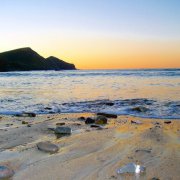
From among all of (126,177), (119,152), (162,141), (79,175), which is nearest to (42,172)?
(79,175)

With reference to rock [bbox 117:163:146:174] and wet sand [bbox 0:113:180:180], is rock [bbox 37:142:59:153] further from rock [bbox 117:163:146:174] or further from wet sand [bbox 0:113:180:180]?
rock [bbox 117:163:146:174]

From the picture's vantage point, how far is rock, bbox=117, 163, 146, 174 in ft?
12.1

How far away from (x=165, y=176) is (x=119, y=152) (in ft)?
3.83

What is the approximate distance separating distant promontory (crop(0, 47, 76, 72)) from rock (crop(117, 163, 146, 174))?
4508 inches

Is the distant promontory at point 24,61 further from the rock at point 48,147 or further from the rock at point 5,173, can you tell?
the rock at point 5,173

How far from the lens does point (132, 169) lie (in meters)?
3.74

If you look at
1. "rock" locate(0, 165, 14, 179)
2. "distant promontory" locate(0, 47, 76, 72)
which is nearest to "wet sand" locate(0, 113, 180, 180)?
"rock" locate(0, 165, 14, 179)

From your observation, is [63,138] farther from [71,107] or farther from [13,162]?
[71,107]

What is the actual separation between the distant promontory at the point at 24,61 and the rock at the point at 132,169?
115 meters

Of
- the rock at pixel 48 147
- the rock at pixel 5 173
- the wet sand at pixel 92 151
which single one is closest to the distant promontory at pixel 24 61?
the wet sand at pixel 92 151

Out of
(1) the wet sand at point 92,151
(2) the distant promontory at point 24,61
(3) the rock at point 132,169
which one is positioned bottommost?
(1) the wet sand at point 92,151

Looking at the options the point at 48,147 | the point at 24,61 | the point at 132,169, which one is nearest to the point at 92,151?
the point at 48,147

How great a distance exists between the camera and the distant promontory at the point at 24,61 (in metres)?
121

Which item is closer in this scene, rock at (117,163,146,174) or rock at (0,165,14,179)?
rock at (0,165,14,179)
